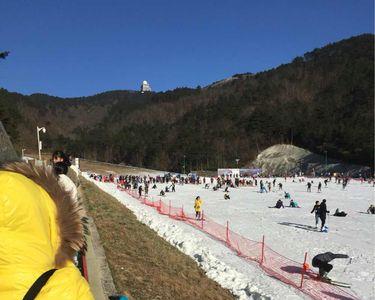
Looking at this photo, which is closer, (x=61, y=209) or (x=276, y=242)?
(x=61, y=209)

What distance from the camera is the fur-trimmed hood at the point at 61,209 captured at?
172 centimetres

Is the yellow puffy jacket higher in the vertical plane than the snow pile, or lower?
higher

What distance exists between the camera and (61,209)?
1.74 meters

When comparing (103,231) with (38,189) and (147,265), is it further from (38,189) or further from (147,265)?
(38,189)

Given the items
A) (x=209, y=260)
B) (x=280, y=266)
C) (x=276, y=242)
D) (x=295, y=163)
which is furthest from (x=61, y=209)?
(x=295, y=163)

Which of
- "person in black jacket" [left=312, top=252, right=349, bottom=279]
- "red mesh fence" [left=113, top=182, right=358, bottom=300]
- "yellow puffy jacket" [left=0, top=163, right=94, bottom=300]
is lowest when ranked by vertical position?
"red mesh fence" [left=113, top=182, right=358, bottom=300]

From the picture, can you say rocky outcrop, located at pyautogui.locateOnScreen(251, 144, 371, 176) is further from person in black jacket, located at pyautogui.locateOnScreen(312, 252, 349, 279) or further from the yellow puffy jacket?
the yellow puffy jacket

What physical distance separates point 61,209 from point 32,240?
10.2 inches

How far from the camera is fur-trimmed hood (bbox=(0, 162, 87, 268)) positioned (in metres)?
1.72

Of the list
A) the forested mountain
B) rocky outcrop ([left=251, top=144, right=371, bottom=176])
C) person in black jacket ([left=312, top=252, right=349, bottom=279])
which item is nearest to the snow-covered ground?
person in black jacket ([left=312, top=252, right=349, bottom=279])

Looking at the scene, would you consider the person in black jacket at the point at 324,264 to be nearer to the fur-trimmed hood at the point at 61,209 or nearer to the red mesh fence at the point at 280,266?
the red mesh fence at the point at 280,266

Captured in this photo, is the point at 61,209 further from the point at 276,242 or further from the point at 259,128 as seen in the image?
the point at 259,128

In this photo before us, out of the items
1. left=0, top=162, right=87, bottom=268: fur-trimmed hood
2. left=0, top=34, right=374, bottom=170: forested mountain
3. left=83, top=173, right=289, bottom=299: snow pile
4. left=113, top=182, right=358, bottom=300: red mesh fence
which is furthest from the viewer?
left=0, top=34, right=374, bottom=170: forested mountain

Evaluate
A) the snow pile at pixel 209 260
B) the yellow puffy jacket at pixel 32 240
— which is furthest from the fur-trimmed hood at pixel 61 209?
the snow pile at pixel 209 260
